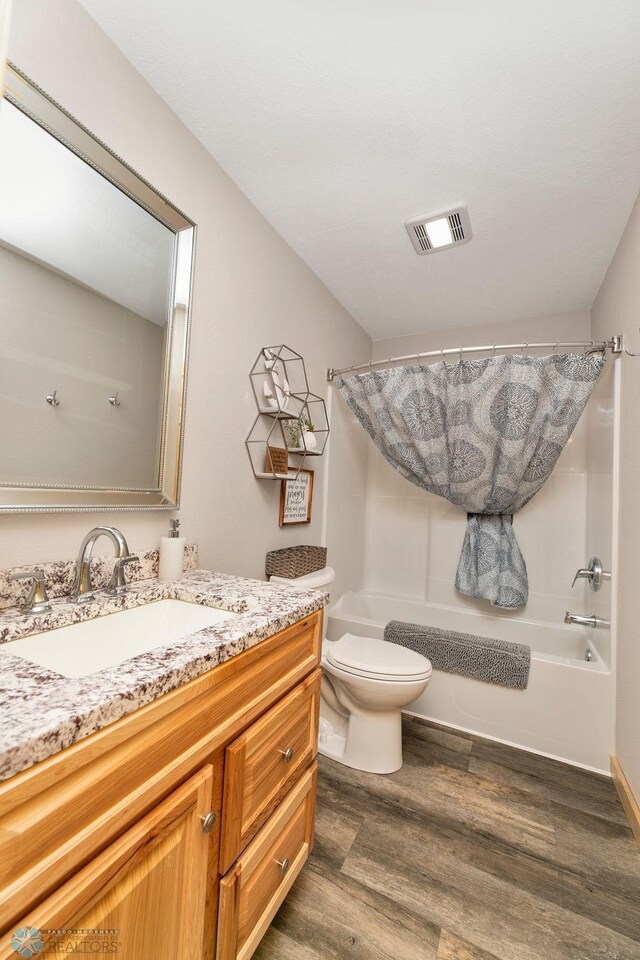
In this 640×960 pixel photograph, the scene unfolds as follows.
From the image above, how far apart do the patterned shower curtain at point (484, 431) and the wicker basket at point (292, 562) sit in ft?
2.80

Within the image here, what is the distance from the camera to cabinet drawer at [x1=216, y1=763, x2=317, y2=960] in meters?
0.82

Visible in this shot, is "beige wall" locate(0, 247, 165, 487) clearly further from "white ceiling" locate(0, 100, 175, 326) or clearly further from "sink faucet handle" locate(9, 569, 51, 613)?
"sink faucet handle" locate(9, 569, 51, 613)

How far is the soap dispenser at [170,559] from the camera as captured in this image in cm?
126

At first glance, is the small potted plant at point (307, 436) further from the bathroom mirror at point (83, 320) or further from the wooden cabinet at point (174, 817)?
the wooden cabinet at point (174, 817)

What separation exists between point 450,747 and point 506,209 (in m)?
2.36

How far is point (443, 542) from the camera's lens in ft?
9.44

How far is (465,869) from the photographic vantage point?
4.19 feet

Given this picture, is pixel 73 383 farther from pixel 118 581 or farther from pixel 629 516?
pixel 629 516

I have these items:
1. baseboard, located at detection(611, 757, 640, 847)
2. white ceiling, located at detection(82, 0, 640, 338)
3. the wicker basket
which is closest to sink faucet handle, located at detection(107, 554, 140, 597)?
the wicker basket

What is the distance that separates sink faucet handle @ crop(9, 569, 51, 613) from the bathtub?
5.53 feet

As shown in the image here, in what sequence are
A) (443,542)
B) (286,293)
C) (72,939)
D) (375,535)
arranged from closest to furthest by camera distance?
1. (72,939)
2. (286,293)
3. (443,542)
4. (375,535)

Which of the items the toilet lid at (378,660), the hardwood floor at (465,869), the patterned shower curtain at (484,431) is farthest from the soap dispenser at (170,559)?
the patterned shower curtain at (484,431)

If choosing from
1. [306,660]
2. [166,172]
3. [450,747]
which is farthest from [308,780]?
[166,172]

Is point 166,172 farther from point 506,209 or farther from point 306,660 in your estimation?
point 306,660
